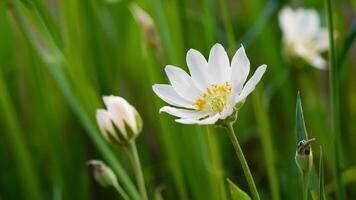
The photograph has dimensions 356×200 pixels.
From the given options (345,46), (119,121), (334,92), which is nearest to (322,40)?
(345,46)

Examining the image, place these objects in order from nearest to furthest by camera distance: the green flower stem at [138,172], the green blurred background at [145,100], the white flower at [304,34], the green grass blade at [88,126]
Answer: the green flower stem at [138,172] < the green grass blade at [88,126] < the green blurred background at [145,100] < the white flower at [304,34]

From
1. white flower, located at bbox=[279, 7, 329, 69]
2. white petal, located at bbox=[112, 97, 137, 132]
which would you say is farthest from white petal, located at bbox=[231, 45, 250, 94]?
white flower, located at bbox=[279, 7, 329, 69]

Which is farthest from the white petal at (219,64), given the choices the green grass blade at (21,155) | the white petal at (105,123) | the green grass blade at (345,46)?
the green grass blade at (21,155)

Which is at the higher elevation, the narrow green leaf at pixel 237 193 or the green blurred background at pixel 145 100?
the green blurred background at pixel 145 100

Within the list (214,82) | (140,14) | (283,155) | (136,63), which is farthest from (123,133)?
(136,63)

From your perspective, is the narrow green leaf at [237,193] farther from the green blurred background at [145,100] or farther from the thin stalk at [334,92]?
the green blurred background at [145,100]

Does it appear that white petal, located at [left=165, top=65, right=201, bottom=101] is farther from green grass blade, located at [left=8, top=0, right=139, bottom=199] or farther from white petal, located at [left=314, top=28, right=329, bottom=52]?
white petal, located at [left=314, top=28, right=329, bottom=52]
